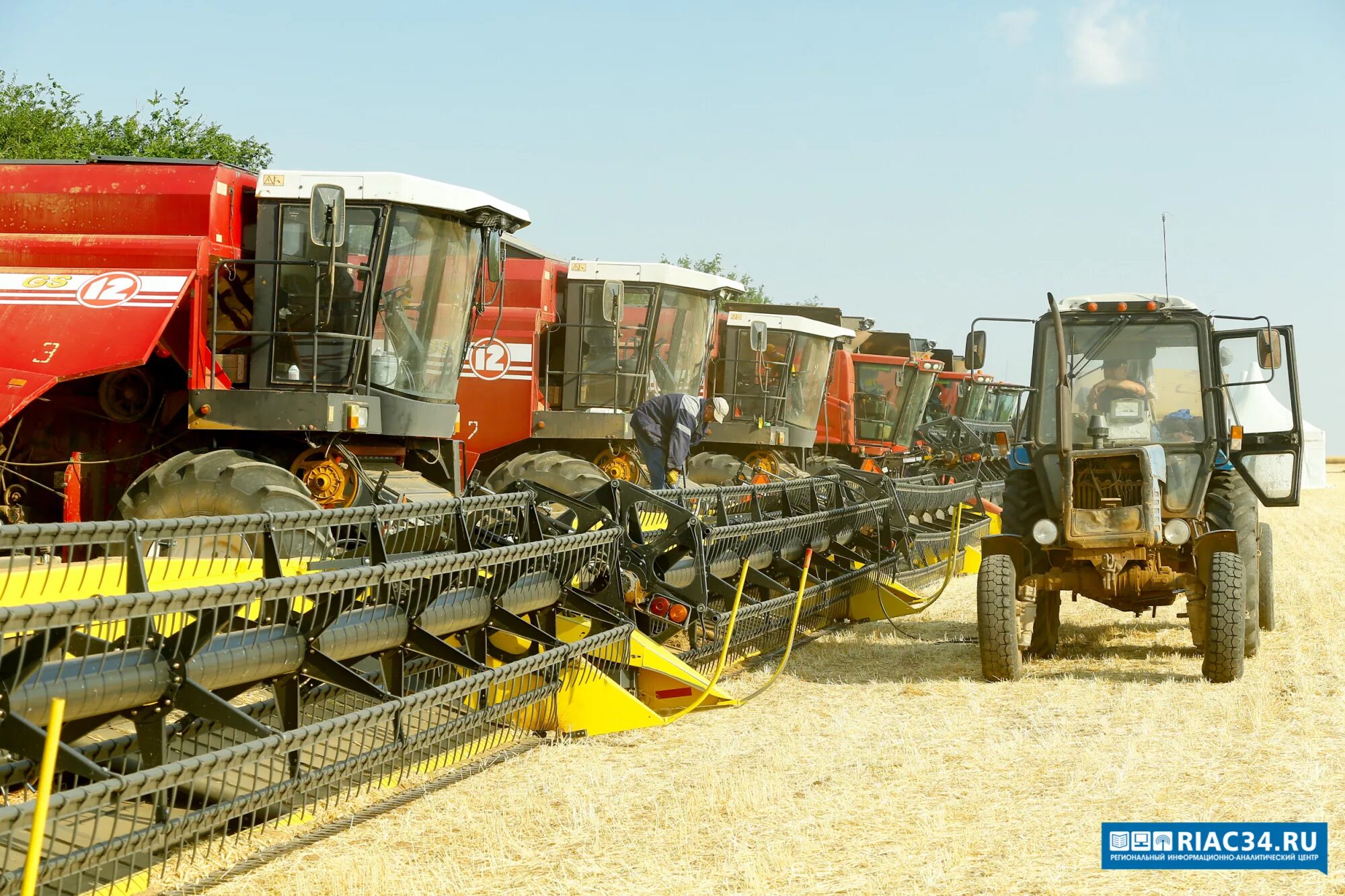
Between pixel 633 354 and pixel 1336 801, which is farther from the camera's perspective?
pixel 633 354

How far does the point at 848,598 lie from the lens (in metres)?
8.18

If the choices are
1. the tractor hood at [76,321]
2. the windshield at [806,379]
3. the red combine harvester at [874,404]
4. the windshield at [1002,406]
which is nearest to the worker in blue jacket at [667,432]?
the tractor hood at [76,321]

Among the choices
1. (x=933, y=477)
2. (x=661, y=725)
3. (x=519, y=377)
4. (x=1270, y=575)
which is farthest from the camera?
(x=933, y=477)

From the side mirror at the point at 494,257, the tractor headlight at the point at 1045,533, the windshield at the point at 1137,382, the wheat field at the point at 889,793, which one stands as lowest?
the wheat field at the point at 889,793

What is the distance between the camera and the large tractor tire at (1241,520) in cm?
658

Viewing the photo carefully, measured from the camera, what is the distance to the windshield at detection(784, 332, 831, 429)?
14.1 meters

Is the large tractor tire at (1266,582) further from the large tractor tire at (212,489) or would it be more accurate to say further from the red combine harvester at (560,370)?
the large tractor tire at (212,489)

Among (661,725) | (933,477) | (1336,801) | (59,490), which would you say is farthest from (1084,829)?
(933,477)

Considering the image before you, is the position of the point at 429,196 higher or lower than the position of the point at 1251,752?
higher

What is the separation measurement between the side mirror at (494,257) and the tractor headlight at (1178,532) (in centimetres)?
369

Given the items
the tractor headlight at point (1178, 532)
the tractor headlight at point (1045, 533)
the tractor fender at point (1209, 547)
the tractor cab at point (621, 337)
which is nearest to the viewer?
the tractor fender at point (1209, 547)

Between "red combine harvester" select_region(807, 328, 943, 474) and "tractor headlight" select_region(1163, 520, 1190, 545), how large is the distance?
1002 centimetres

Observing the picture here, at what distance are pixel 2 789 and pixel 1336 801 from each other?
3.63 metres

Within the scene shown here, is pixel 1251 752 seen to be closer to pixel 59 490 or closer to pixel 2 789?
pixel 2 789
